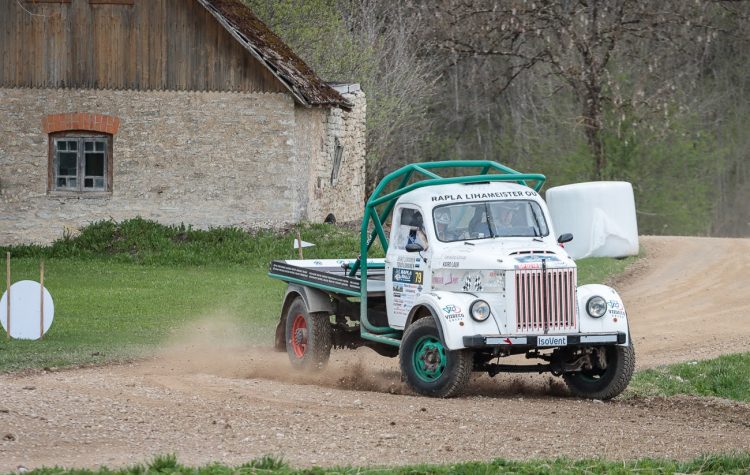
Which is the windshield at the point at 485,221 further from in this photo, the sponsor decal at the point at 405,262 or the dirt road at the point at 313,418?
the dirt road at the point at 313,418

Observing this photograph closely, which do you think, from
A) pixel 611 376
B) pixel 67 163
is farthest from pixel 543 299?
pixel 67 163

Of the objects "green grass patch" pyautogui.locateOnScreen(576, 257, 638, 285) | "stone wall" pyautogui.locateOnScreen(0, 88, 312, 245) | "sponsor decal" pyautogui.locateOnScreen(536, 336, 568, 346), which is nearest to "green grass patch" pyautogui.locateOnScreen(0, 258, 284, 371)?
"stone wall" pyautogui.locateOnScreen(0, 88, 312, 245)

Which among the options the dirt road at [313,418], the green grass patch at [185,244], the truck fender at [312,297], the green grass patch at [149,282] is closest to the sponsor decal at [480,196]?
the dirt road at [313,418]

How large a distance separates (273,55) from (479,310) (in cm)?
1711

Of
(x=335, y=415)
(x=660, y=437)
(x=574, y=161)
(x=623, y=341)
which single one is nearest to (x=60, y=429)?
(x=335, y=415)

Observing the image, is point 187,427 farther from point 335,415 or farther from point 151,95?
point 151,95

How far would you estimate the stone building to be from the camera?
95.3 feet

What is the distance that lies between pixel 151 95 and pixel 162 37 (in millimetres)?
1284

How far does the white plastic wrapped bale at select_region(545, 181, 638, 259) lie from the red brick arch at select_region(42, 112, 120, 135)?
384 inches

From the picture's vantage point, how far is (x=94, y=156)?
29.7 meters

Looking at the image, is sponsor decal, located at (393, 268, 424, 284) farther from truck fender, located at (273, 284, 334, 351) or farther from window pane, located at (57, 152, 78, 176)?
window pane, located at (57, 152, 78, 176)

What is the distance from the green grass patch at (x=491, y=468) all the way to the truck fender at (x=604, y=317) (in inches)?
152

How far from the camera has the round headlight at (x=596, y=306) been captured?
13.2m

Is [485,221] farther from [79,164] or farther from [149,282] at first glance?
[79,164]
